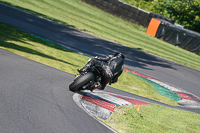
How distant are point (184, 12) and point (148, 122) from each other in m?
30.4

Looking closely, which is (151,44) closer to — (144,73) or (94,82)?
(144,73)

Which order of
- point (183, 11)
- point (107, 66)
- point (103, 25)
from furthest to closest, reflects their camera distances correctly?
point (183, 11) → point (103, 25) → point (107, 66)

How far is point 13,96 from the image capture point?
5238mm

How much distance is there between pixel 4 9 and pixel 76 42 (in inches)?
243

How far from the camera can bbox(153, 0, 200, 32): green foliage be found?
111 ft

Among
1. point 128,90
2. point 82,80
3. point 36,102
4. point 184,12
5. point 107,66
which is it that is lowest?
point 128,90

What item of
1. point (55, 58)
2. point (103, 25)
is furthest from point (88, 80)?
point (103, 25)

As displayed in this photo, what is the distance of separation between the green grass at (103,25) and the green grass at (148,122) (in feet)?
48.5

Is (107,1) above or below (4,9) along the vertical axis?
above

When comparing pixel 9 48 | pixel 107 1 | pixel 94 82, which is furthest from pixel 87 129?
pixel 107 1

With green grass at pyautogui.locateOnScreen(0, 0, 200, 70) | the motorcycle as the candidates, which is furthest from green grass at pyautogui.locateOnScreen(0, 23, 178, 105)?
green grass at pyautogui.locateOnScreen(0, 0, 200, 70)

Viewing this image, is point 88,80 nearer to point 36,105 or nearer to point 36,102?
point 36,102

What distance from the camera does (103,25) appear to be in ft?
84.7

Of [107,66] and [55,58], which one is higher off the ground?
[107,66]
